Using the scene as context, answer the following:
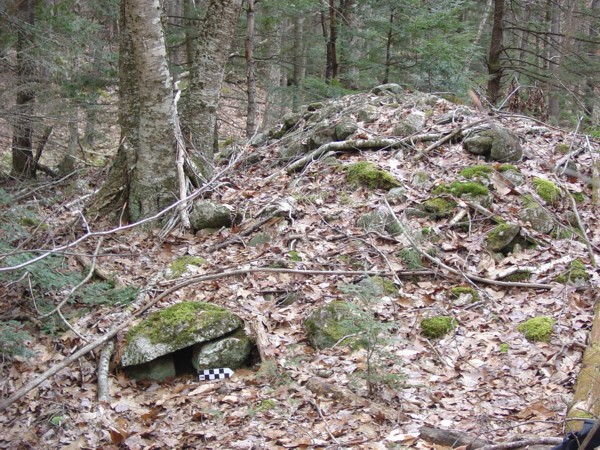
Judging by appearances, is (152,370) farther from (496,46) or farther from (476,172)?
(496,46)

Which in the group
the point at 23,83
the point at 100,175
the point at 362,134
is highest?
the point at 23,83

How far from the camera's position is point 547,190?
22.4 feet

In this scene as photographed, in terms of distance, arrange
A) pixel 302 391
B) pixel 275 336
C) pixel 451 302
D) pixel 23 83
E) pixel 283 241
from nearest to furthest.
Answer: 1. pixel 302 391
2. pixel 275 336
3. pixel 451 302
4. pixel 283 241
5. pixel 23 83

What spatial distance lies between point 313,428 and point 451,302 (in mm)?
2162

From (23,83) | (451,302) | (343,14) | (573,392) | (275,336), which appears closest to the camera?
(573,392)

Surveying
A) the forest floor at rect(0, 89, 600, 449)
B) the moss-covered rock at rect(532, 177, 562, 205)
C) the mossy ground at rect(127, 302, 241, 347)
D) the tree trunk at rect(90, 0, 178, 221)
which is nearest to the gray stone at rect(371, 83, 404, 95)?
the forest floor at rect(0, 89, 600, 449)

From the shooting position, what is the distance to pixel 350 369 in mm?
4617

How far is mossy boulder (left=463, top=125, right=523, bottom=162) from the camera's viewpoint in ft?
24.4

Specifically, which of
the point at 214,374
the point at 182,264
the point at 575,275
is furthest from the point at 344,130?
the point at 214,374

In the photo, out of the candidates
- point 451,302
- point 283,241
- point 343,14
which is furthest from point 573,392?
point 343,14

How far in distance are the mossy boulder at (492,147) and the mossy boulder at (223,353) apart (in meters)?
4.50

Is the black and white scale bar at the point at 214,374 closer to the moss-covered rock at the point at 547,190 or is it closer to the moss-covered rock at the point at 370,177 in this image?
the moss-covered rock at the point at 370,177

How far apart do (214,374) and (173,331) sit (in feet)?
1.78

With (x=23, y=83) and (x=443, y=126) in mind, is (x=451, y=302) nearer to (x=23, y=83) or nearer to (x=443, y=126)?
(x=443, y=126)
